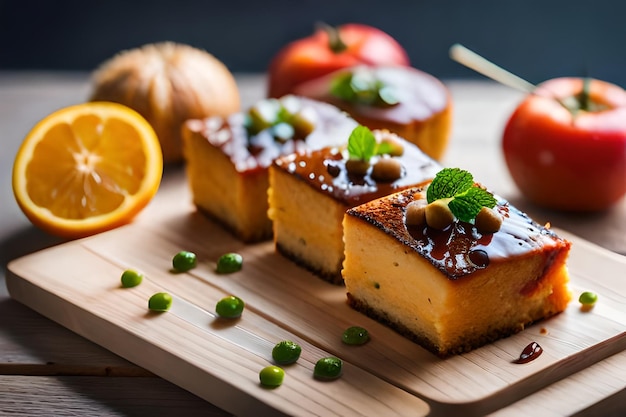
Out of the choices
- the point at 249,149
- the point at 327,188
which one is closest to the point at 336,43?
the point at 249,149

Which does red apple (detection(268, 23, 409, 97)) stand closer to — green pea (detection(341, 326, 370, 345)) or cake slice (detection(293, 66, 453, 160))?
cake slice (detection(293, 66, 453, 160))

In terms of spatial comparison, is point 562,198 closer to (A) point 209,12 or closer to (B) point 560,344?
(B) point 560,344

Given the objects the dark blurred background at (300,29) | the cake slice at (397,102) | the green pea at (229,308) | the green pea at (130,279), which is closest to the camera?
the green pea at (229,308)

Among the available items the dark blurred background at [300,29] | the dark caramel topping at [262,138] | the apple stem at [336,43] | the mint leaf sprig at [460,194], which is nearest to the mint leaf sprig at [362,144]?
the dark caramel topping at [262,138]

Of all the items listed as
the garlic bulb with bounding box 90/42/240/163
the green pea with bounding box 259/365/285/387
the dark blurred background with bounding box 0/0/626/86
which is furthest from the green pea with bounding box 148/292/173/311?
the dark blurred background with bounding box 0/0/626/86

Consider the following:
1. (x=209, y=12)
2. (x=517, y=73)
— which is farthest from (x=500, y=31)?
(x=209, y=12)

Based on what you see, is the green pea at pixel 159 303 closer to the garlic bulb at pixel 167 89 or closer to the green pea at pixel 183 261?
the green pea at pixel 183 261
